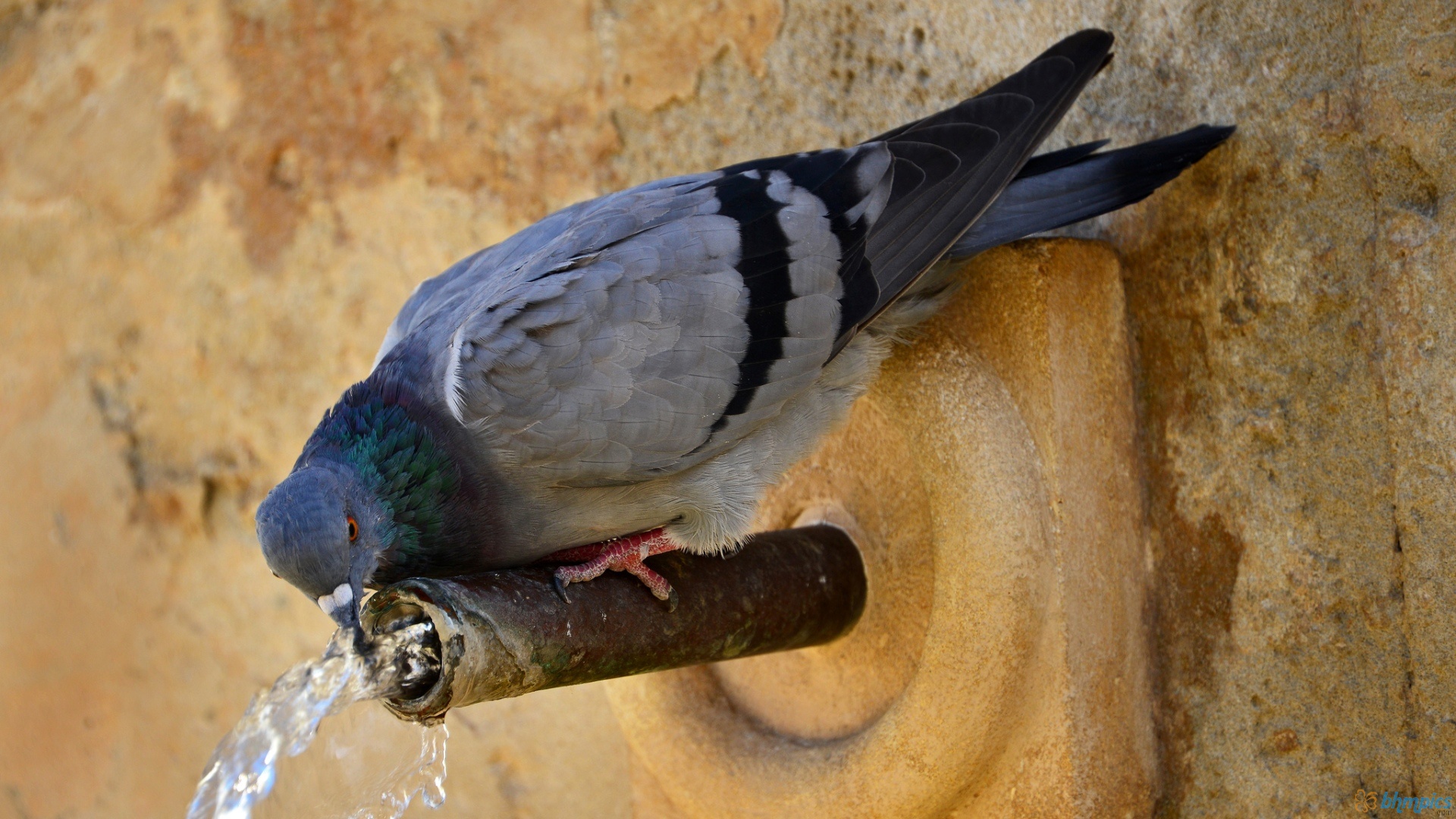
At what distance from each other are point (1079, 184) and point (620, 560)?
114 centimetres

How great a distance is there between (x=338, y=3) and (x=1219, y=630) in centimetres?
281

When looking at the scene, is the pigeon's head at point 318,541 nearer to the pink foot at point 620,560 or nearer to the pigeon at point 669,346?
the pigeon at point 669,346

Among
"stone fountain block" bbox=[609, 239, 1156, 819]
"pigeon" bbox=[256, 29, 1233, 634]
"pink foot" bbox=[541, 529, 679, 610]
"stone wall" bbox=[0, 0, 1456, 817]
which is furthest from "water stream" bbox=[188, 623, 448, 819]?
"stone wall" bbox=[0, 0, 1456, 817]

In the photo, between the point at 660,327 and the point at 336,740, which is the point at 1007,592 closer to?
the point at 660,327

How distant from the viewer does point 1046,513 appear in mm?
1986

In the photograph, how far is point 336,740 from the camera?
1.90 metres

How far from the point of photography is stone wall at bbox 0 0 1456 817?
5.64ft

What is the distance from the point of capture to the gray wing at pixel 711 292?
1828 mm

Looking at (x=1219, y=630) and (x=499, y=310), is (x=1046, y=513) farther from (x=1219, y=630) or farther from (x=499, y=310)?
(x=499, y=310)

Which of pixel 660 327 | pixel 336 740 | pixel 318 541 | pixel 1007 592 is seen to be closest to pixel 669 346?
pixel 660 327

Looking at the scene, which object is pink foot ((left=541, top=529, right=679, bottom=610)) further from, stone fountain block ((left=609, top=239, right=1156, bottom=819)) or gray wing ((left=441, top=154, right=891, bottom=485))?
stone fountain block ((left=609, top=239, right=1156, bottom=819))

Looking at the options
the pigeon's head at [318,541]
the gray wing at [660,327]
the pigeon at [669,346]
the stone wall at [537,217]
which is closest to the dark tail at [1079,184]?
the pigeon at [669,346]

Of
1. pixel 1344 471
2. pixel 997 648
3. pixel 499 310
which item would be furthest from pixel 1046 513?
pixel 499 310

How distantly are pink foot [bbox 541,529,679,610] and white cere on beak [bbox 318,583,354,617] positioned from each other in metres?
0.34
